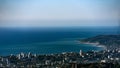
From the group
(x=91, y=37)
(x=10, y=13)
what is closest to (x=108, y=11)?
(x=91, y=37)

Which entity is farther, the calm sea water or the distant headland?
the distant headland

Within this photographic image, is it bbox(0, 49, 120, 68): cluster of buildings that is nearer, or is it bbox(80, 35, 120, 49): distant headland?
bbox(0, 49, 120, 68): cluster of buildings

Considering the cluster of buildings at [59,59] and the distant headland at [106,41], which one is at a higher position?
the distant headland at [106,41]

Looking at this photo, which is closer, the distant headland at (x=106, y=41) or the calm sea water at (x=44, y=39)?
the calm sea water at (x=44, y=39)

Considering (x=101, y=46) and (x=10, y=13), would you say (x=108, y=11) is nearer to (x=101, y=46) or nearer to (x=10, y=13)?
(x=101, y=46)

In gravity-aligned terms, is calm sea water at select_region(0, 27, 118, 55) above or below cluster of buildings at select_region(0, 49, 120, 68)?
above

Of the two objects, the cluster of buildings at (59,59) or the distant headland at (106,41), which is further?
the distant headland at (106,41)

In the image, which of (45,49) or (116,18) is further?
(116,18)
